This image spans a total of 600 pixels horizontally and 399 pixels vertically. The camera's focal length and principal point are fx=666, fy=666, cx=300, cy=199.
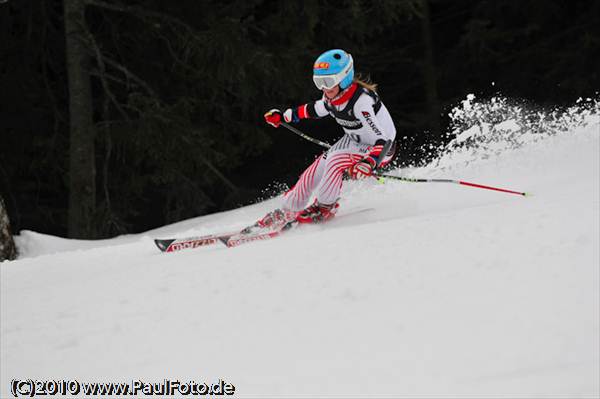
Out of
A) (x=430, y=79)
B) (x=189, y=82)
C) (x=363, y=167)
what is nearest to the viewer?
(x=363, y=167)

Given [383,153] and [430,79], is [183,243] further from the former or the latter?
[430,79]

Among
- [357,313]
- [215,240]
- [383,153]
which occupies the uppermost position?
[383,153]

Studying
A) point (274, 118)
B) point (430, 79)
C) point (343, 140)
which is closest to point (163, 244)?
point (274, 118)

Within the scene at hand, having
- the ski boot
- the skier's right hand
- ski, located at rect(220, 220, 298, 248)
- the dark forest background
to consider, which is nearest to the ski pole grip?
the ski boot

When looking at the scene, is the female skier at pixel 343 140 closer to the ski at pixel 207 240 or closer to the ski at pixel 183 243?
the ski at pixel 207 240

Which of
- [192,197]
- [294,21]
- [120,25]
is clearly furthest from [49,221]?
[294,21]

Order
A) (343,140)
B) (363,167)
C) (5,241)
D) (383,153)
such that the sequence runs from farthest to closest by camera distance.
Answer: (5,241) < (343,140) < (363,167) < (383,153)

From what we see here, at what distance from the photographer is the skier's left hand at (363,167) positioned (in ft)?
18.9

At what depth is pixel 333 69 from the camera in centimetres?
584

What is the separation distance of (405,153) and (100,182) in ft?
21.5

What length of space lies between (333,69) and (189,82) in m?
7.15

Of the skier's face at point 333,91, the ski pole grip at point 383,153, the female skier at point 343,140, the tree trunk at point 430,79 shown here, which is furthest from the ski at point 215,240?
the tree trunk at point 430,79

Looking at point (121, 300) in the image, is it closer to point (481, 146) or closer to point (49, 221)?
point (481, 146)

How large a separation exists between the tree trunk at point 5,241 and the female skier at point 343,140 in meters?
2.60
